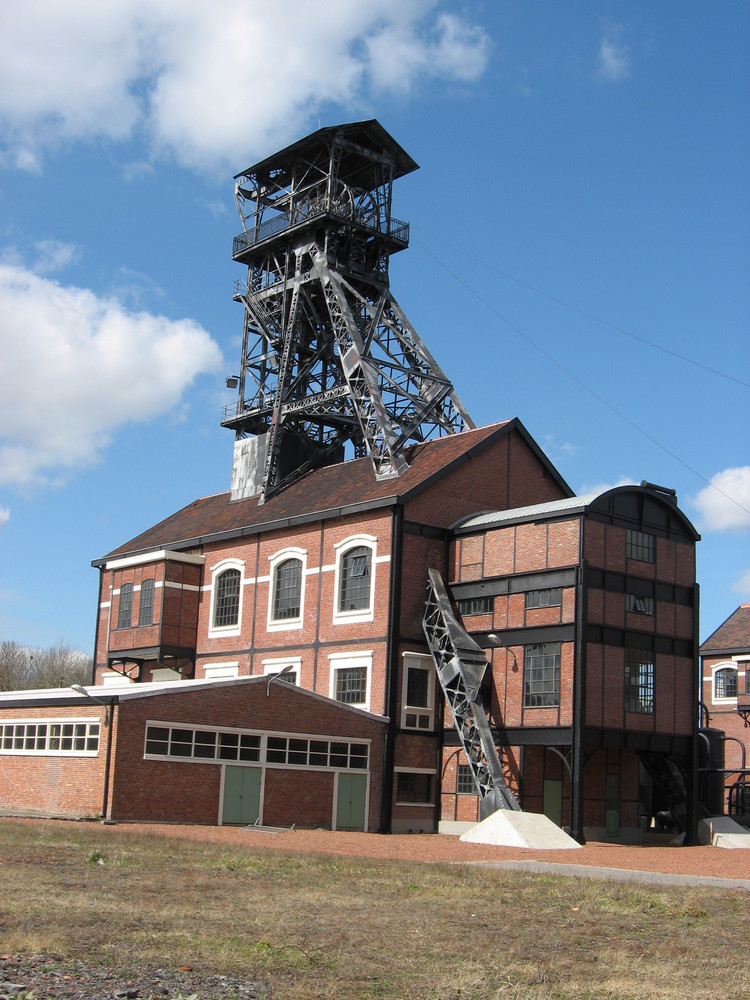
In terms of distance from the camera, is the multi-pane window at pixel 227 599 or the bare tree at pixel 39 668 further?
the bare tree at pixel 39 668

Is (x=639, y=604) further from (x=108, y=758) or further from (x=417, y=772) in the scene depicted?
(x=108, y=758)

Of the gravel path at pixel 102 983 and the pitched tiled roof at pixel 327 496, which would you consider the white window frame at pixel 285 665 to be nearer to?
the pitched tiled roof at pixel 327 496

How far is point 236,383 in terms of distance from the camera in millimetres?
47781

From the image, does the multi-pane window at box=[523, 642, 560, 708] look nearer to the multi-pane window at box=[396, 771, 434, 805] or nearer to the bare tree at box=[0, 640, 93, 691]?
the multi-pane window at box=[396, 771, 434, 805]

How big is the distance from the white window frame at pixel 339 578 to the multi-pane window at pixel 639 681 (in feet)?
23.8

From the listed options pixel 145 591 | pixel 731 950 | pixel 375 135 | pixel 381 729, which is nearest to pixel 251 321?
pixel 375 135

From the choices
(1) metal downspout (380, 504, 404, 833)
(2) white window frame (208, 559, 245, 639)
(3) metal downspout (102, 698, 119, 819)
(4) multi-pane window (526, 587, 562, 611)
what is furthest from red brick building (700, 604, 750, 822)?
(3) metal downspout (102, 698, 119, 819)

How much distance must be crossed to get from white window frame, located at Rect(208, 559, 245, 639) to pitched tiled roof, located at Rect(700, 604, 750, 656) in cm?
2425

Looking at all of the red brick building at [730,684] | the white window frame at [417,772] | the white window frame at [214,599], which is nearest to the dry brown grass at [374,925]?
the white window frame at [417,772]

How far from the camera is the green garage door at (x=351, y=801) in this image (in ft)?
103

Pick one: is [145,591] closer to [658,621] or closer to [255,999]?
[658,621]

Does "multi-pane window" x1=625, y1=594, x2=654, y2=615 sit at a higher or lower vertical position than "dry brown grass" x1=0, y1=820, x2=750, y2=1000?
higher

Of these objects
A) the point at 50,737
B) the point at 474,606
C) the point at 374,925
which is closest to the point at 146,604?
the point at 50,737

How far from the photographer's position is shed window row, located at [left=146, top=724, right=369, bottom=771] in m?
28.9
